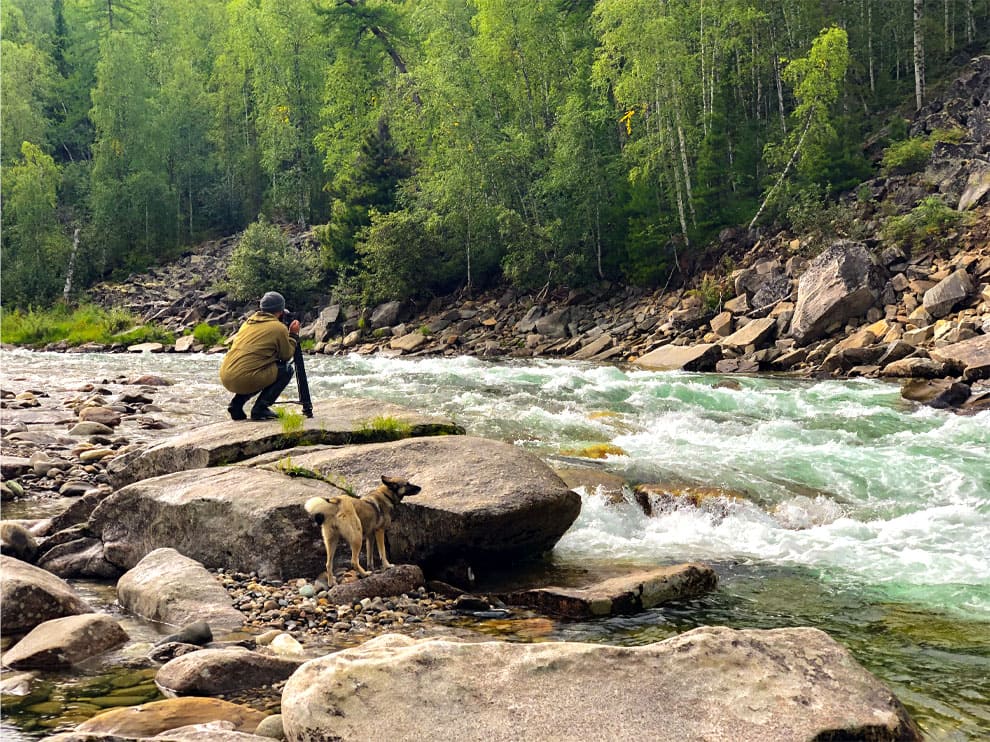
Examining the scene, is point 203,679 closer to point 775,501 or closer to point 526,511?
point 526,511

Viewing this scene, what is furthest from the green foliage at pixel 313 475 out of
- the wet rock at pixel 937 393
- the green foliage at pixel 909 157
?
the green foliage at pixel 909 157

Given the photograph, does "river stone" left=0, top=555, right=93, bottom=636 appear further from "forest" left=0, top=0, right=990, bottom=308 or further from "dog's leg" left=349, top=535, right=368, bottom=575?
"forest" left=0, top=0, right=990, bottom=308

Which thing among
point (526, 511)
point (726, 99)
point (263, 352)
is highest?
point (726, 99)

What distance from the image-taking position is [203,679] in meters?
4.61

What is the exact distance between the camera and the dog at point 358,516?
6.60 meters

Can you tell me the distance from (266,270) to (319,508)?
40.8 m

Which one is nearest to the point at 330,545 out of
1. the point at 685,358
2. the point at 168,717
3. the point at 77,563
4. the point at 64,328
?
the point at 168,717

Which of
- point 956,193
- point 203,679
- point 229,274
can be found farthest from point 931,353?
point 229,274

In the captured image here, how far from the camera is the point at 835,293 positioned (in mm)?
24125

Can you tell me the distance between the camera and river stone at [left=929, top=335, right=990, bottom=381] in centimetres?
1683

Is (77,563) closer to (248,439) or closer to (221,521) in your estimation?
(221,521)

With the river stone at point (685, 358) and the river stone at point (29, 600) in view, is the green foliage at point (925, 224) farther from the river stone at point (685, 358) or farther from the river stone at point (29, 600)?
the river stone at point (29, 600)

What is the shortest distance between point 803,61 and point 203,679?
34920 mm

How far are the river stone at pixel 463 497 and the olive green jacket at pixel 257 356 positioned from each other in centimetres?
A: 191
